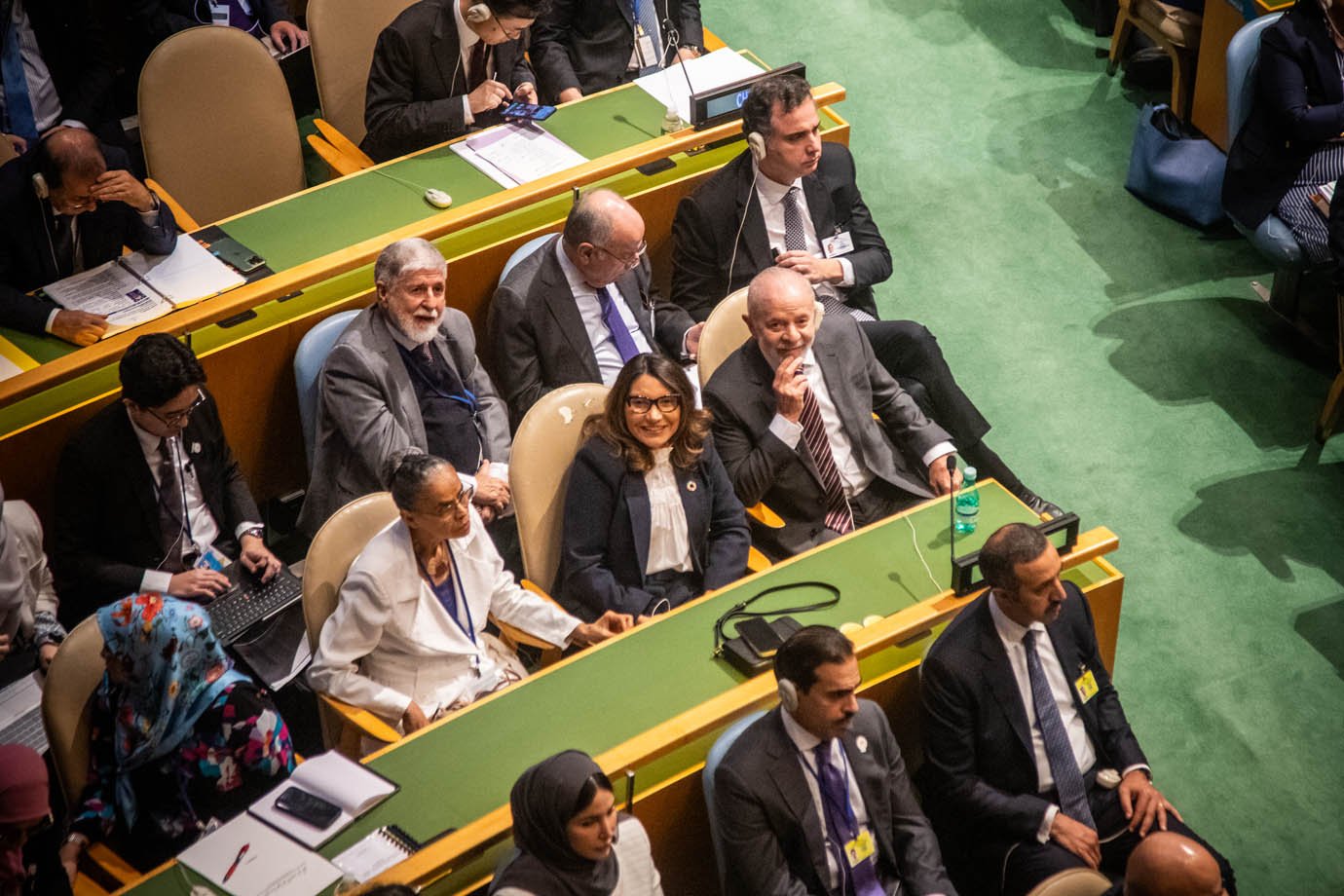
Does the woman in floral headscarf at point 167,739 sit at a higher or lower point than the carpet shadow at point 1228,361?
higher

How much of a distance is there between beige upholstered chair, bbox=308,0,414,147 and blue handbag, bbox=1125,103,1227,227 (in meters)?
2.92

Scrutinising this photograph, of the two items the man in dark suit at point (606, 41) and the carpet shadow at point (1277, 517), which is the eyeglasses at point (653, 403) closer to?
the carpet shadow at point (1277, 517)

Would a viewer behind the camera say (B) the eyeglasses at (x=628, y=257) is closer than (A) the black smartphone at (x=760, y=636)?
No

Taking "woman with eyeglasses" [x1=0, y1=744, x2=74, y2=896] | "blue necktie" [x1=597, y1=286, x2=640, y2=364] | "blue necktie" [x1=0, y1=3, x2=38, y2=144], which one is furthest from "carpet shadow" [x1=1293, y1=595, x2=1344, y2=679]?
"blue necktie" [x1=0, y1=3, x2=38, y2=144]

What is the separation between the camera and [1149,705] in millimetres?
4379

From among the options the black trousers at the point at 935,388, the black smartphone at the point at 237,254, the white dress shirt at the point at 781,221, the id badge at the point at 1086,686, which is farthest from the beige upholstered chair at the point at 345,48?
the id badge at the point at 1086,686

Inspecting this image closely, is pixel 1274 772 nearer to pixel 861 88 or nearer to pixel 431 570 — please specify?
pixel 431 570

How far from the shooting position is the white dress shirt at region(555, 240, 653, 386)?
4.60 m

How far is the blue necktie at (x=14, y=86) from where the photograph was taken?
5.43 metres

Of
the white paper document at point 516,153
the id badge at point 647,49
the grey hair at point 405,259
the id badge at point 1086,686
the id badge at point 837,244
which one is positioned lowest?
the id badge at point 1086,686

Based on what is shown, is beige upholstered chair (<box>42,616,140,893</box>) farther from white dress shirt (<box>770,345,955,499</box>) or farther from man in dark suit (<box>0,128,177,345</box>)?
white dress shirt (<box>770,345,955,499</box>)

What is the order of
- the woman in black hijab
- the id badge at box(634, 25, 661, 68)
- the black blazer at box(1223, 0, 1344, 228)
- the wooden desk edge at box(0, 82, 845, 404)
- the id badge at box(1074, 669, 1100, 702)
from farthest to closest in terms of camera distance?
1. the id badge at box(634, 25, 661, 68)
2. the black blazer at box(1223, 0, 1344, 228)
3. the wooden desk edge at box(0, 82, 845, 404)
4. the id badge at box(1074, 669, 1100, 702)
5. the woman in black hijab

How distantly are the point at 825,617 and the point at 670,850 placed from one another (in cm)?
68

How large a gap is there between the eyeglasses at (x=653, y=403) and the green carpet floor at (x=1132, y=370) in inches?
62.6
